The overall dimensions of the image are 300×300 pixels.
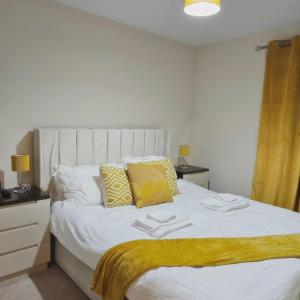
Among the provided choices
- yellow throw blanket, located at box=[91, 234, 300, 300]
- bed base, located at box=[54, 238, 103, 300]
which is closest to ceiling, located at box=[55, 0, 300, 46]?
yellow throw blanket, located at box=[91, 234, 300, 300]

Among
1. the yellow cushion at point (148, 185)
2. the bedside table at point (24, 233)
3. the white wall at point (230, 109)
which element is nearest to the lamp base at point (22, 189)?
the bedside table at point (24, 233)

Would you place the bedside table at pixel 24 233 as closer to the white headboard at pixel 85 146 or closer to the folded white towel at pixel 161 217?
the white headboard at pixel 85 146

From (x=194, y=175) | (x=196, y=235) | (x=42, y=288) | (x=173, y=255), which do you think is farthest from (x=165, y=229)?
(x=194, y=175)

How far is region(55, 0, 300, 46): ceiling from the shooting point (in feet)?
8.25

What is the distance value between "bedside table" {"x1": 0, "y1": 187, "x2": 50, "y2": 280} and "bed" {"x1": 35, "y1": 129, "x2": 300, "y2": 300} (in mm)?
108

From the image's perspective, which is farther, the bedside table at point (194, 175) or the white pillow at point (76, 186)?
the bedside table at point (194, 175)

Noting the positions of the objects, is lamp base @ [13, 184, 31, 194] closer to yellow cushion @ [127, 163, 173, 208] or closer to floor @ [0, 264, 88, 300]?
floor @ [0, 264, 88, 300]

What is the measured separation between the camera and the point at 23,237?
85.2 inches

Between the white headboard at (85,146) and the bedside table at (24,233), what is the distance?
359 millimetres

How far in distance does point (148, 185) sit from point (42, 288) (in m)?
1.20

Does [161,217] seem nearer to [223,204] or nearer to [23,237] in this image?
[223,204]

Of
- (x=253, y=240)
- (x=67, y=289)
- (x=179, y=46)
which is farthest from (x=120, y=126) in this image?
(x=253, y=240)

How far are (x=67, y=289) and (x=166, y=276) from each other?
45.8 inches

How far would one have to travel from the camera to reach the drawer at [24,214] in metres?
2.06
